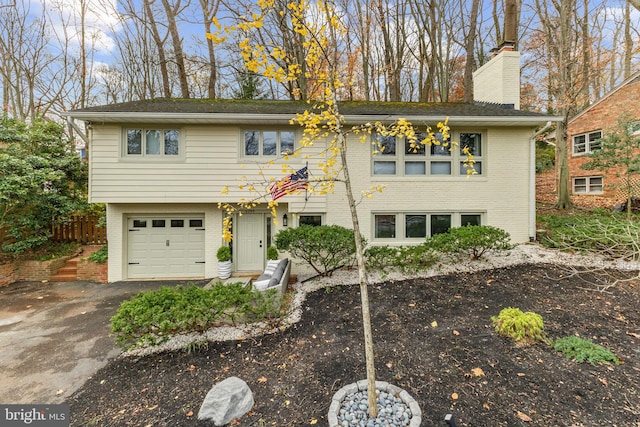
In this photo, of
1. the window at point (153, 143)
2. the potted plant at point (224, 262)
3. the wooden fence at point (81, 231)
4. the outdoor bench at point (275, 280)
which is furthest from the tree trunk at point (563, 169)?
the wooden fence at point (81, 231)

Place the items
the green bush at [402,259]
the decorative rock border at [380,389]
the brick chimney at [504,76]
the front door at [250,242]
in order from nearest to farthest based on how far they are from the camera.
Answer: the decorative rock border at [380,389] < the green bush at [402,259] < the front door at [250,242] < the brick chimney at [504,76]

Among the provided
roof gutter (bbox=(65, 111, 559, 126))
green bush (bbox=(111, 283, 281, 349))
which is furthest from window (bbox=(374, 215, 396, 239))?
green bush (bbox=(111, 283, 281, 349))

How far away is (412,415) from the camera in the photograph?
2.56m

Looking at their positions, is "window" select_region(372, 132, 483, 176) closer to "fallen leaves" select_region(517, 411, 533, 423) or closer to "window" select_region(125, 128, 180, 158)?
"window" select_region(125, 128, 180, 158)

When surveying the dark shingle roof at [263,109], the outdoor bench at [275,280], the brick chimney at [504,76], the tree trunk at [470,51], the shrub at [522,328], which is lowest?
the shrub at [522,328]

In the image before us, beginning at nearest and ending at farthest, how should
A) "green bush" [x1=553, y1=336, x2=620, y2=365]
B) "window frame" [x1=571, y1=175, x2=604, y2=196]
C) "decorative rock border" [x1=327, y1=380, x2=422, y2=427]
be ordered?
1. "decorative rock border" [x1=327, y1=380, x2=422, y2=427]
2. "green bush" [x1=553, y1=336, x2=620, y2=365]
3. "window frame" [x1=571, y1=175, x2=604, y2=196]

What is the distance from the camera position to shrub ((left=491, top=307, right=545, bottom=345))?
3.74 m

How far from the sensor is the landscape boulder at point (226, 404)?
276 cm

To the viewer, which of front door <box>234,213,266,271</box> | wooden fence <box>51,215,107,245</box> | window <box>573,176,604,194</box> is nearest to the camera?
front door <box>234,213,266,271</box>

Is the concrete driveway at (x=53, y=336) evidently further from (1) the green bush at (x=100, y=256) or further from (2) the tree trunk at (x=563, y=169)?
(2) the tree trunk at (x=563, y=169)

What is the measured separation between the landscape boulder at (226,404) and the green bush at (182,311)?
1486mm

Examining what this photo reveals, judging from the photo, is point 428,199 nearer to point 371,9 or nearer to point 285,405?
point 285,405

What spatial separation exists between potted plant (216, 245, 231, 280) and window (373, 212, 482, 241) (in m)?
4.63

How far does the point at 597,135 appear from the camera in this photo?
14922 mm
